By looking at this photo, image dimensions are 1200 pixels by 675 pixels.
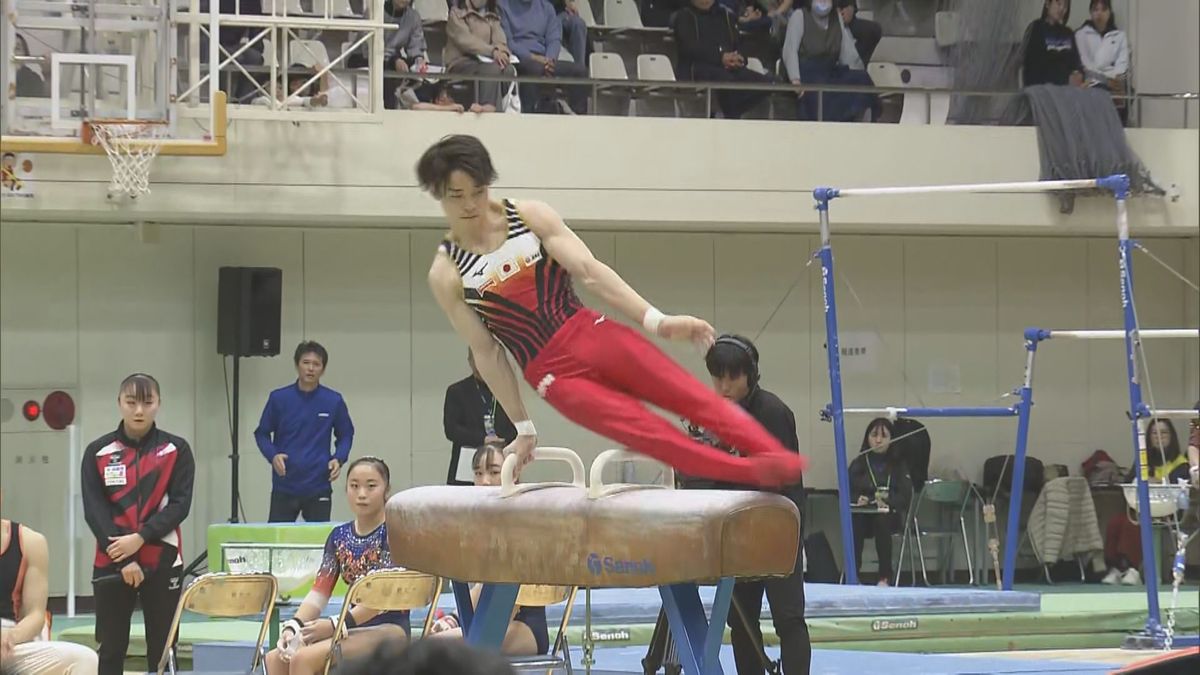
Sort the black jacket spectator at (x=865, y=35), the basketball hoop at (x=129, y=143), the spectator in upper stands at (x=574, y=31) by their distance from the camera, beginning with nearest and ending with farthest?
the basketball hoop at (x=129, y=143), the spectator in upper stands at (x=574, y=31), the black jacket spectator at (x=865, y=35)

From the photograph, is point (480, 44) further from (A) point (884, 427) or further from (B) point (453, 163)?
(B) point (453, 163)

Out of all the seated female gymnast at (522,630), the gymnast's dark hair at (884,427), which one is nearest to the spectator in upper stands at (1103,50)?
the gymnast's dark hair at (884,427)

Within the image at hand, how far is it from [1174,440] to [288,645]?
7.67 metres

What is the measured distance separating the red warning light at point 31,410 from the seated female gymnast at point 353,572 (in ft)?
18.2

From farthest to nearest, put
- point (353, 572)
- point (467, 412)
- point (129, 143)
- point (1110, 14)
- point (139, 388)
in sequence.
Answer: point (1110, 14), point (467, 412), point (129, 143), point (139, 388), point (353, 572)

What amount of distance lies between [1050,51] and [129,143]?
22.0 feet

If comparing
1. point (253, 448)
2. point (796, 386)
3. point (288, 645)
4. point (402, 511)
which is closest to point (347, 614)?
point (288, 645)

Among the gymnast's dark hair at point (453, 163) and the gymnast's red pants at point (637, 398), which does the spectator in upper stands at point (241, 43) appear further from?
the gymnast's red pants at point (637, 398)

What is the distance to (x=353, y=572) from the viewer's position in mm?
5629

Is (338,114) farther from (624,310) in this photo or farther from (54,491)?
(624,310)

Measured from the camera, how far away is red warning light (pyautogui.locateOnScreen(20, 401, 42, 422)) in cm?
1045

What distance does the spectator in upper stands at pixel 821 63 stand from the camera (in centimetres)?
1130

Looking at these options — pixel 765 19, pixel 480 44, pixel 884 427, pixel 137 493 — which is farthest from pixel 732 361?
pixel 765 19

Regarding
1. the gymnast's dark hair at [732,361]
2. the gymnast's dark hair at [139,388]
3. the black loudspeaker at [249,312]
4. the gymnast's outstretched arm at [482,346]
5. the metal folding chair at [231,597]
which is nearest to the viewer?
the gymnast's outstretched arm at [482,346]
